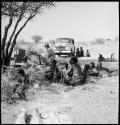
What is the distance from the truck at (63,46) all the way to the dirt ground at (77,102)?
1377cm

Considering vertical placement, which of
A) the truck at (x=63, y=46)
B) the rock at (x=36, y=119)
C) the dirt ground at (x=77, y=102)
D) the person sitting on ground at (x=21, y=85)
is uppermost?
the truck at (x=63, y=46)

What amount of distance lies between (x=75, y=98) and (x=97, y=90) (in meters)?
1.29

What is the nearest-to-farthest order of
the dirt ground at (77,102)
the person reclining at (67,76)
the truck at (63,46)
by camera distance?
the dirt ground at (77,102) < the person reclining at (67,76) < the truck at (63,46)

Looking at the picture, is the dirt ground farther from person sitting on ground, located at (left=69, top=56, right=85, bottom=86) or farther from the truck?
the truck

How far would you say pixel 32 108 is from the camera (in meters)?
6.81

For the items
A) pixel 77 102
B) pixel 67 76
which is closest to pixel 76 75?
pixel 67 76

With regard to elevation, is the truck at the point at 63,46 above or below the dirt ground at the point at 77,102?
above

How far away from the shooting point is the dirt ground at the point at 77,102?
611 centimetres

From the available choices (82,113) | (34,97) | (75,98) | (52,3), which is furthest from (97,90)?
(52,3)

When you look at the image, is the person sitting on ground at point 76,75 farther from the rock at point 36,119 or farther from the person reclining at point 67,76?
the rock at point 36,119

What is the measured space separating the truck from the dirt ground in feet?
45.2

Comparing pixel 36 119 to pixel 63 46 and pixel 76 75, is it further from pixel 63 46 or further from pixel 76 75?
pixel 63 46

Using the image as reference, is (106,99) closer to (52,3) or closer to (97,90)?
(97,90)

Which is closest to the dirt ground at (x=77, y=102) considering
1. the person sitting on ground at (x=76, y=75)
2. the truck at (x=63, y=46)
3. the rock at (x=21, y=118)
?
the rock at (x=21, y=118)
